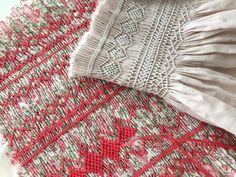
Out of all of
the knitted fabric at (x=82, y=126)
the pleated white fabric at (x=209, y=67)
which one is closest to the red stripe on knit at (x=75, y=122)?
the knitted fabric at (x=82, y=126)

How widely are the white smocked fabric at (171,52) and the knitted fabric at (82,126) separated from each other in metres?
0.04

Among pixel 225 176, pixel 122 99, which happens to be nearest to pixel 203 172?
pixel 225 176

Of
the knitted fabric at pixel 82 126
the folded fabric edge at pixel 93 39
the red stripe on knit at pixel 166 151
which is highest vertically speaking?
the folded fabric edge at pixel 93 39

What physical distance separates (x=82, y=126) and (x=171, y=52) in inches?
10.9

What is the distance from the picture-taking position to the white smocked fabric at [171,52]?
34.8 inches

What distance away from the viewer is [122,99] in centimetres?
96

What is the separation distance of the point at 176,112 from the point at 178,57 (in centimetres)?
13

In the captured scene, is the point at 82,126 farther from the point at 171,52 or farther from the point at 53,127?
the point at 171,52

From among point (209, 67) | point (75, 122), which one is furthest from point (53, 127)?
point (209, 67)

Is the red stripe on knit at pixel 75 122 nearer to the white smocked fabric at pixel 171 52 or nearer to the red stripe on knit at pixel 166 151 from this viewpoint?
the white smocked fabric at pixel 171 52

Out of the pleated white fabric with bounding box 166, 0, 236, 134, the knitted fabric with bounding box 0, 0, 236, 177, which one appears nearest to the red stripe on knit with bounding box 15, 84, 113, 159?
the knitted fabric with bounding box 0, 0, 236, 177

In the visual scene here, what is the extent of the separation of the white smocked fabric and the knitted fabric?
0.04 metres

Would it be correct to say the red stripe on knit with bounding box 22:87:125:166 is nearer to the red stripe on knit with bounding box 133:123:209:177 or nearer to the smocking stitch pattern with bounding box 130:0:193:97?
the smocking stitch pattern with bounding box 130:0:193:97

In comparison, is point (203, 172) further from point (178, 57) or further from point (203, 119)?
point (178, 57)
